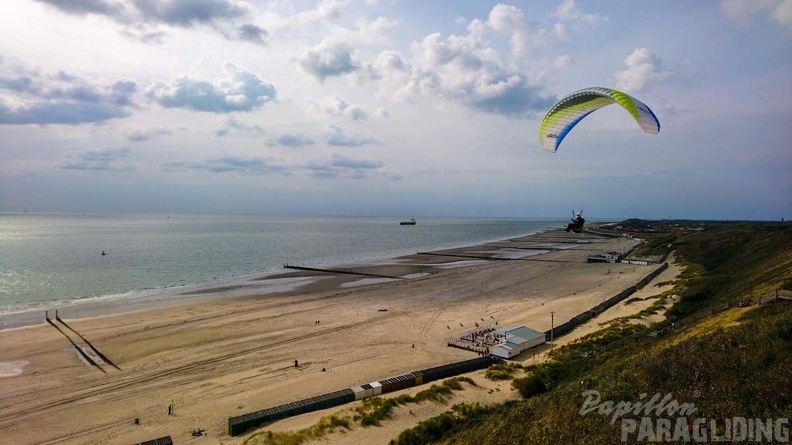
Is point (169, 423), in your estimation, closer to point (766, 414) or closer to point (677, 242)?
point (766, 414)

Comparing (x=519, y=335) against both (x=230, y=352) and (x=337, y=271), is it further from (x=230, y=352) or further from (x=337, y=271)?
(x=337, y=271)

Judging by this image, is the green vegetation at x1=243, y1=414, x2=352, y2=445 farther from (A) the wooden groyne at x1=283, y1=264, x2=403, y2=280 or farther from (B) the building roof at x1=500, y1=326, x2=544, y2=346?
(A) the wooden groyne at x1=283, y1=264, x2=403, y2=280

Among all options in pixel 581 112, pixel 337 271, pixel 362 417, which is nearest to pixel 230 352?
pixel 362 417

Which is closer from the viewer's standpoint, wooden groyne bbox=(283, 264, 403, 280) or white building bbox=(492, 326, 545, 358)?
white building bbox=(492, 326, 545, 358)

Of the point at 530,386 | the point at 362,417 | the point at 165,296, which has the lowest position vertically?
the point at 165,296

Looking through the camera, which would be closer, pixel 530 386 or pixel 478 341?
pixel 530 386

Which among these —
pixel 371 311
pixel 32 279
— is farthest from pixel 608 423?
pixel 32 279

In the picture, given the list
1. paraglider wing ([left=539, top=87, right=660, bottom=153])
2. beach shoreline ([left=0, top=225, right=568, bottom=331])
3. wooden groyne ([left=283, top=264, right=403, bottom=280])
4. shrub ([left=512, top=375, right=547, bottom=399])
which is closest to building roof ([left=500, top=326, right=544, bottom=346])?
shrub ([left=512, top=375, right=547, bottom=399])
